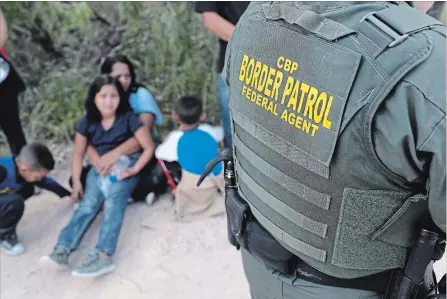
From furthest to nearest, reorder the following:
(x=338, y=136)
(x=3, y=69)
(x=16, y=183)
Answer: (x=3, y=69) → (x=16, y=183) → (x=338, y=136)

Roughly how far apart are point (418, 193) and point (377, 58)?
29 cm

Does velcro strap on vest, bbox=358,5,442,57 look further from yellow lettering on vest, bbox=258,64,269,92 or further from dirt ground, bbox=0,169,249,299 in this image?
dirt ground, bbox=0,169,249,299

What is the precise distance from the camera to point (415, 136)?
0.99 meters

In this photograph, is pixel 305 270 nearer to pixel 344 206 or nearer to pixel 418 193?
pixel 344 206

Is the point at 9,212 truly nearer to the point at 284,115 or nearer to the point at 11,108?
the point at 11,108

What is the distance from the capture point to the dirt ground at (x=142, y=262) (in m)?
2.68

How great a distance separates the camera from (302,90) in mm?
1160

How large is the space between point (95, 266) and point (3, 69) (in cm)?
138

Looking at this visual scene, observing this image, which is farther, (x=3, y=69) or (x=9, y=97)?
(x=9, y=97)

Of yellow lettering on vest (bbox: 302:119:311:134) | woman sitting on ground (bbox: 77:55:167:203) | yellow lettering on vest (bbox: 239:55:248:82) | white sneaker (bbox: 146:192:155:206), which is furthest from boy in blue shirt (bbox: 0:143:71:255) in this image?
yellow lettering on vest (bbox: 302:119:311:134)

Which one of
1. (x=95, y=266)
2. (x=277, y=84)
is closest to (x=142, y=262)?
(x=95, y=266)

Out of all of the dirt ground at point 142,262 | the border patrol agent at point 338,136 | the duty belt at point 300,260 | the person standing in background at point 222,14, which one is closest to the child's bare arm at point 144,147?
the dirt ground at point 142,262

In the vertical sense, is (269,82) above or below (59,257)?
above

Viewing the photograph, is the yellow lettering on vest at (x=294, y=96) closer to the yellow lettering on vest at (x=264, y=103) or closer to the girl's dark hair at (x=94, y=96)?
the yellow lettering on vest at (x=264, y=103)
